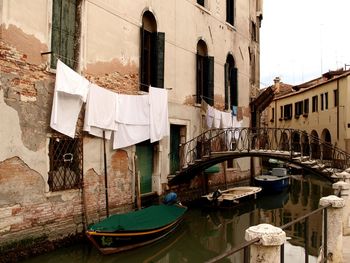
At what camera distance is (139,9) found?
10.1 meters

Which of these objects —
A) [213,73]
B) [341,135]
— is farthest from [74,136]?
[341,135]

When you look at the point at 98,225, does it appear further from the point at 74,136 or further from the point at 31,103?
the point at 31,103

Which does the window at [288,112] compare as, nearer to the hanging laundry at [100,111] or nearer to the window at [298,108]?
the window at [298,108]

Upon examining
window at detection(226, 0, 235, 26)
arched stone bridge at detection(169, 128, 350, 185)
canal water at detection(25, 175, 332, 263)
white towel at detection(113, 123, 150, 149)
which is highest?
window at detection(226, 0, 235, 26)

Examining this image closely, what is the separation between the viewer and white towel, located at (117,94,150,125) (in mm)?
9000

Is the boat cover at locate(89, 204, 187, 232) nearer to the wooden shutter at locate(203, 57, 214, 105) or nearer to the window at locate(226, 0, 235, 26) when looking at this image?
the wooden shutter at locate(203, 57, 214, 105)

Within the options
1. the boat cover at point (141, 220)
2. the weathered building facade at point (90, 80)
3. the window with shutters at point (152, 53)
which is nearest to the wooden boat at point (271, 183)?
the weathered building facade at point (90, 80)

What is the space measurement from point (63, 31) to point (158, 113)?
3281mm

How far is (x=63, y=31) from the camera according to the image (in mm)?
8023

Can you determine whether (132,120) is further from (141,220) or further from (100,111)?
(141,220)

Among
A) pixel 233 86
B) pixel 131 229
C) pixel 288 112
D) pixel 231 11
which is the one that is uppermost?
pixel 231 11

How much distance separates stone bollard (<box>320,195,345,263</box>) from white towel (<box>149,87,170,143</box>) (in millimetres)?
5810

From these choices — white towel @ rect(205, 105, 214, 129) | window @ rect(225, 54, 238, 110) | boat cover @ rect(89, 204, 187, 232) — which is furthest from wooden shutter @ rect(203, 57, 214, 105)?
boat cover @ rect(89, 204, 187, 232)

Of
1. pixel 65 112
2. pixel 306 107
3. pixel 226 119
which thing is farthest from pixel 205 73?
pixel 306 107
